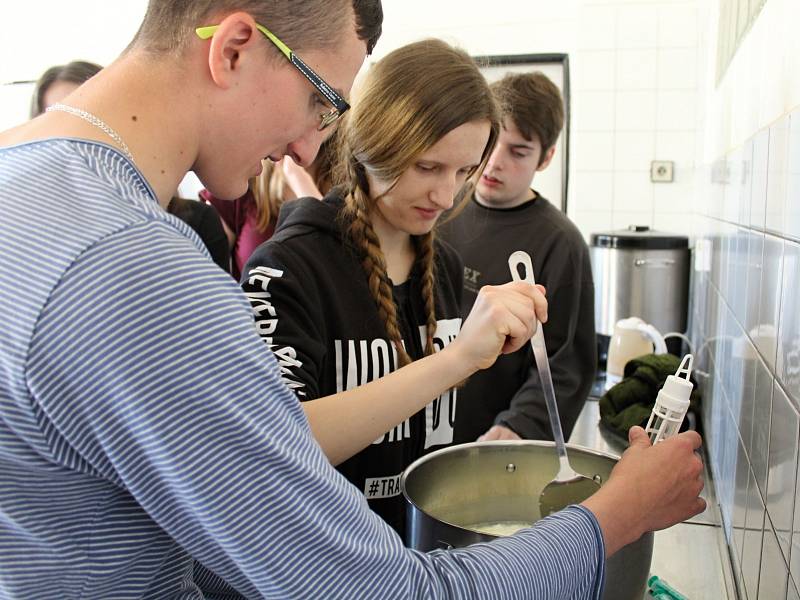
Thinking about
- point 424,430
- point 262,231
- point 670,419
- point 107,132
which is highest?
point 107,132

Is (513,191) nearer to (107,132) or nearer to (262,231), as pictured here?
(262,231)

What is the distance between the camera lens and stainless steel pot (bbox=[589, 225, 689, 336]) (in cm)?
258

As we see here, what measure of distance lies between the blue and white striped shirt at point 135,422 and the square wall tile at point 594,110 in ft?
9.04

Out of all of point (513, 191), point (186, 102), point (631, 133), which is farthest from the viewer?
point (631, 133)

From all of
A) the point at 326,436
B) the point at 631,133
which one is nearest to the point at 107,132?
the point at 326,436

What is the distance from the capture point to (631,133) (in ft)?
10.1

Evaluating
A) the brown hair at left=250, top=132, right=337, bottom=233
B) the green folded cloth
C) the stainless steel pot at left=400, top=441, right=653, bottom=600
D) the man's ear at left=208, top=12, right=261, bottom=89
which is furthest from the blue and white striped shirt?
the brown hair at left=250, top=132, right=337, bottom=233

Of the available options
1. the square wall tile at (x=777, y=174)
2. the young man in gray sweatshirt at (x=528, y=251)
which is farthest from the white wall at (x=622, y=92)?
the square wall tile at (x=777, y=174)

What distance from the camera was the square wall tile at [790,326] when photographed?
2.48ft

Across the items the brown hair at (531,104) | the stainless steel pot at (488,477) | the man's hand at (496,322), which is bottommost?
the stainless steel pot at (488,477)

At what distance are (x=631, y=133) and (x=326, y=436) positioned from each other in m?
2.53

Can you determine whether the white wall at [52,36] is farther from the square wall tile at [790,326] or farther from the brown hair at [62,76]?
the square wall tile at [790,326]

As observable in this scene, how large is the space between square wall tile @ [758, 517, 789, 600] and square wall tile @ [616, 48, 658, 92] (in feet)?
8.07

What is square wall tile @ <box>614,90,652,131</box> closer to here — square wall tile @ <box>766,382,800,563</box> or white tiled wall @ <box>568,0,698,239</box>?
white tiled wall @ <box>568,0,698,239</box>
